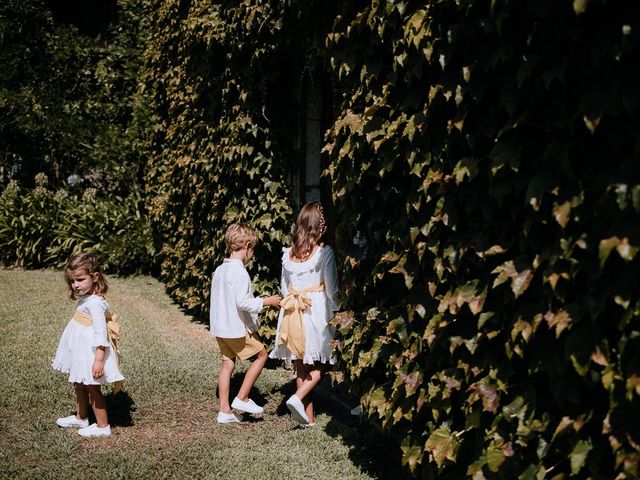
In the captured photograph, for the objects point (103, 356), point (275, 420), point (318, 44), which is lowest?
point (275, 420)

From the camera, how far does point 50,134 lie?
12406 mm

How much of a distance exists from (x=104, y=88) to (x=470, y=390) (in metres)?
11.4

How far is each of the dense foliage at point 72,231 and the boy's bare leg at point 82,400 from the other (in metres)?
6.23

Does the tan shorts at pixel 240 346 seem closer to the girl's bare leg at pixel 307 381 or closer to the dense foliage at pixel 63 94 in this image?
the girl's bare leg at pixel 307 381

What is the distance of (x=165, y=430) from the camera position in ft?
15.5

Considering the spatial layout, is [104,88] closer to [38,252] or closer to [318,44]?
[38,252]

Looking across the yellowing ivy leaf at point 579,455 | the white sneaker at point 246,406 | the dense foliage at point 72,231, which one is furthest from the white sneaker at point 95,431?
the dense foliage at point 72,231

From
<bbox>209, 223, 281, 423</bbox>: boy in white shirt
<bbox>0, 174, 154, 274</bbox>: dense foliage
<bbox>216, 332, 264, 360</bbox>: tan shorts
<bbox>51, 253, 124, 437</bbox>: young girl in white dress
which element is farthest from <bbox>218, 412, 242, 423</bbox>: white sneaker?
<bbox>0, 174, 154, 274</bbox>: dense foliage

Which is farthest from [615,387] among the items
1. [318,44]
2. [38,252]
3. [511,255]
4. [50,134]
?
[50,134]

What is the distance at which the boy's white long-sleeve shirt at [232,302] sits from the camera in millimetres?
4855

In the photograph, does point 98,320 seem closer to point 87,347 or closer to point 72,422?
point 87,347

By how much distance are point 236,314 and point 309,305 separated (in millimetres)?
571

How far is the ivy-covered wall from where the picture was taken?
229cm

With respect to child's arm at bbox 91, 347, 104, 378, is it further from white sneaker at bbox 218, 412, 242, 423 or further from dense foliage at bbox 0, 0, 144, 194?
dense foliage at bbox 0, 0, 144, 194
